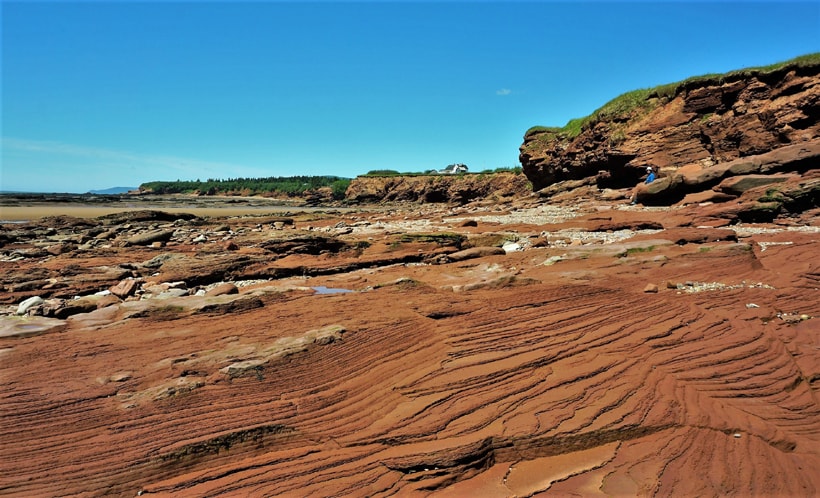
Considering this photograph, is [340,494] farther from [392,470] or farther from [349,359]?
[349,359]

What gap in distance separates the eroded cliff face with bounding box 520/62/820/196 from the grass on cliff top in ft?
0.39

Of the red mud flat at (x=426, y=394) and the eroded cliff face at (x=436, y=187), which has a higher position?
the eroded cliff face at (x=436, y=187)

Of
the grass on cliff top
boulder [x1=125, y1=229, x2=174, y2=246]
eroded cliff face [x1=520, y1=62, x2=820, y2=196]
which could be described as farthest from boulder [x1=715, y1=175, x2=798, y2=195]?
boulder [x1=125, y1=229, x2=174, y2=246]

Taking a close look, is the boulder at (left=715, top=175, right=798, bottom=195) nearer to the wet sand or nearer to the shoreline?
the wet sand

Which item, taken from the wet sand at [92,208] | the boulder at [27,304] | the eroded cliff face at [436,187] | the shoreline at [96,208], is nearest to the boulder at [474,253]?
the boulder at [27,304]

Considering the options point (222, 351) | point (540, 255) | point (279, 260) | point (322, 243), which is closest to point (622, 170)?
point (540, 255)

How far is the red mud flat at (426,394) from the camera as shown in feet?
11.2

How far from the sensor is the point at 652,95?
91.5ft

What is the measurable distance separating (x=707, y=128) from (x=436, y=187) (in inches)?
1810

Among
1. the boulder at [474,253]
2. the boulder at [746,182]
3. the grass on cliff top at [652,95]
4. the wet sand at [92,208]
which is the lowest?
the boulder at [474,253]

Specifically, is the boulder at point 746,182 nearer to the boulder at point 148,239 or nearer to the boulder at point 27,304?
the boulder at point 27,304

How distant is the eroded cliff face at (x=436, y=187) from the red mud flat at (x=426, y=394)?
4563cm

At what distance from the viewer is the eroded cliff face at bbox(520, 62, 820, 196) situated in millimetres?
20094

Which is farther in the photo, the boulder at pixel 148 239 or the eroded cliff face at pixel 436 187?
the eroded cliff face at pixel 436 187
